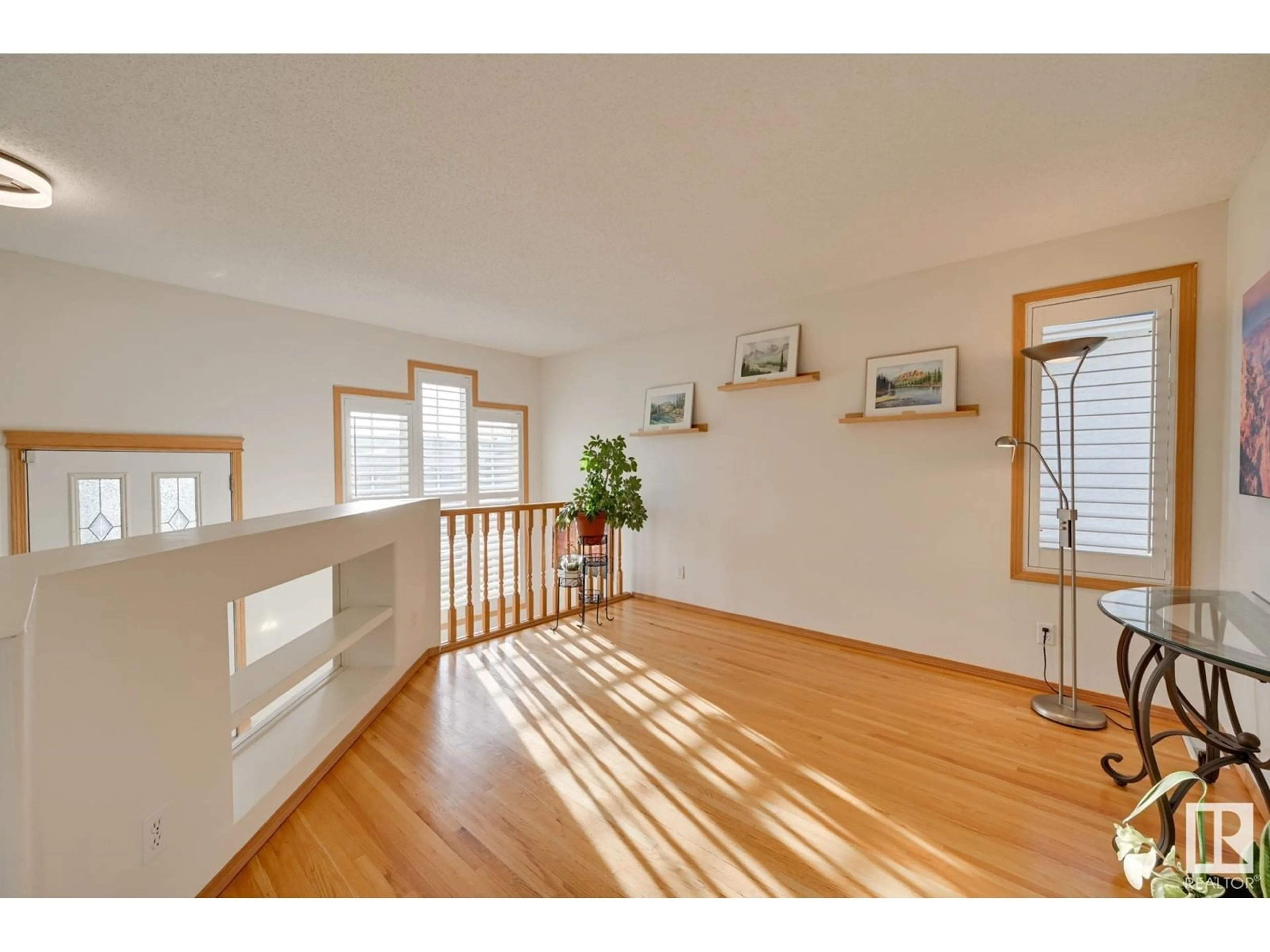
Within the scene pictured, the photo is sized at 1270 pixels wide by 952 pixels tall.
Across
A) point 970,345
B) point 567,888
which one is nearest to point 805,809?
point 567,888

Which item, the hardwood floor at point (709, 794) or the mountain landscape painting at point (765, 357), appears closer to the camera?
the hardwood floor at point (709, 794)

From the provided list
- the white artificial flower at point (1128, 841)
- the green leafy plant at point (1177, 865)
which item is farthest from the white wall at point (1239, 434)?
the white artificial flower at point (1128, 841)

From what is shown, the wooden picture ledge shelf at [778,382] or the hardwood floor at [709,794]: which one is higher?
the wooden picture ledge shelf at [778,382]

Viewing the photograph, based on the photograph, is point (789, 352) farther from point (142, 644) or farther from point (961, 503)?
point (142, 644)

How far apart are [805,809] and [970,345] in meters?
2.74

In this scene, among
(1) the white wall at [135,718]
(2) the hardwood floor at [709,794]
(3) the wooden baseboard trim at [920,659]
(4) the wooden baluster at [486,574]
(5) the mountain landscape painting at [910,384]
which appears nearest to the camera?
(1) the white wall at [135,718]

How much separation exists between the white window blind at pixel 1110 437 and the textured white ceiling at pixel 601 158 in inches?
23.9

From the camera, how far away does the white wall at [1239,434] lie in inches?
73.3

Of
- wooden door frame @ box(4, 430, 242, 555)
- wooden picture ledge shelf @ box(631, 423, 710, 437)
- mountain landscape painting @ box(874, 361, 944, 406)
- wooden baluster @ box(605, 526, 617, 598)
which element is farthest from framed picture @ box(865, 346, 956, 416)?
wooden door frame @ box(4, 430, 242, 555)

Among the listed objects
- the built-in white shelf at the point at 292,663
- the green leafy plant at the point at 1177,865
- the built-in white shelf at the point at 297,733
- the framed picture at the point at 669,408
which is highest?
the framed picture at the point at 669,408

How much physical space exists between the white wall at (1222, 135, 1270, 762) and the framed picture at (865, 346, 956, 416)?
110 cm

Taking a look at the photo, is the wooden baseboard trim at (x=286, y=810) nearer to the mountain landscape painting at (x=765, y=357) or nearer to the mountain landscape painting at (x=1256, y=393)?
the mountain landscape painting at (x=765, y=357)

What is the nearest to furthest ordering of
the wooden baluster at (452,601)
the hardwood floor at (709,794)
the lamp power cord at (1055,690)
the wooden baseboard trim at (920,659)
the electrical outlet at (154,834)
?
the electrical outlet at (154,834), the hardwood floor at (709,794), the lamp power cord at (1055,690), the wooden baseboard trim at (920,659), the wooden baluster at (452,601)

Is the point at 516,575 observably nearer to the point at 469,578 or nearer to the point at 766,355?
the point at 469,578
